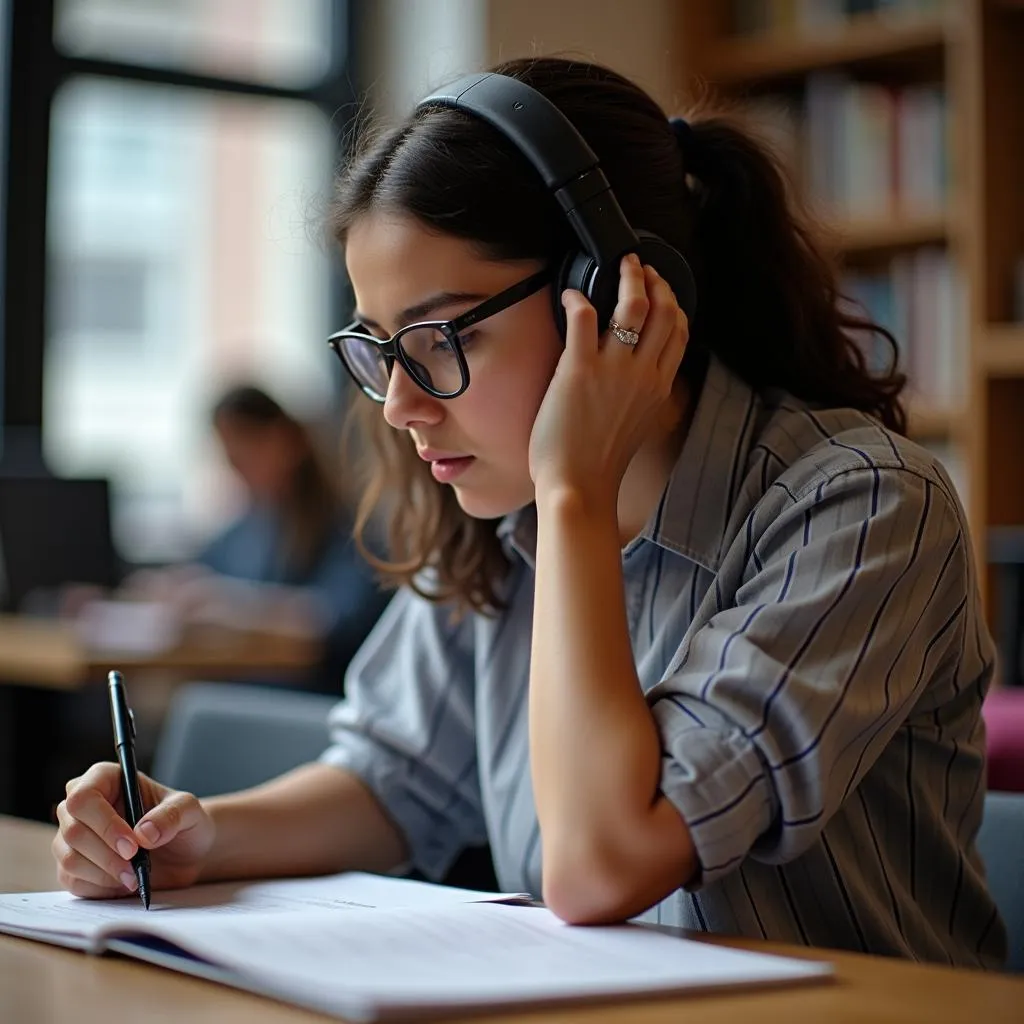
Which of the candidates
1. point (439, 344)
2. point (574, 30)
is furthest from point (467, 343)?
point (574, 30)

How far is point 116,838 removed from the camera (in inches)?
42.4

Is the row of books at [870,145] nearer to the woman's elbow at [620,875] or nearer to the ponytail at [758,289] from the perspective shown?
the ponytail at [758,289]

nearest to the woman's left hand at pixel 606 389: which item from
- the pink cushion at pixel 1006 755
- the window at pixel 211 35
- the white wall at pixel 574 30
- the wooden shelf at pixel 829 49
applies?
the pink cushion at pixel 1006 755

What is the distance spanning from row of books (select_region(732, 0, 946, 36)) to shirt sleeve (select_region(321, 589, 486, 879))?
269cm

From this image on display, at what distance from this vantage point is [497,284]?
1.13 metres

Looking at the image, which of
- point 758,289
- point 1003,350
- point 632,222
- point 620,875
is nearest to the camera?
point 620,875

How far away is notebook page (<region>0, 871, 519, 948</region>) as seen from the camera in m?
0.93

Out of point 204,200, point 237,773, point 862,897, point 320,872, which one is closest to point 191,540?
point 204,200

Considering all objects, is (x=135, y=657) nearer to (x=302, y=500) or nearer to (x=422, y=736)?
(x=302, y=500)

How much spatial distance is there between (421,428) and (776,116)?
2.87 meters

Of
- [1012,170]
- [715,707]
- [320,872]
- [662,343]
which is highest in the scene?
[1012,170]

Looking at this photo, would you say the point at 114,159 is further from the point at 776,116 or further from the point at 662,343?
the point at 662,343

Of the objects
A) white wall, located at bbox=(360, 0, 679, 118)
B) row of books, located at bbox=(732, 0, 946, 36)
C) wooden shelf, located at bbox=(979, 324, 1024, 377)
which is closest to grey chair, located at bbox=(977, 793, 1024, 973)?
wooden shelf, located at bbox=(979, 324, 1024, 377)

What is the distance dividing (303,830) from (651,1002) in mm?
570
